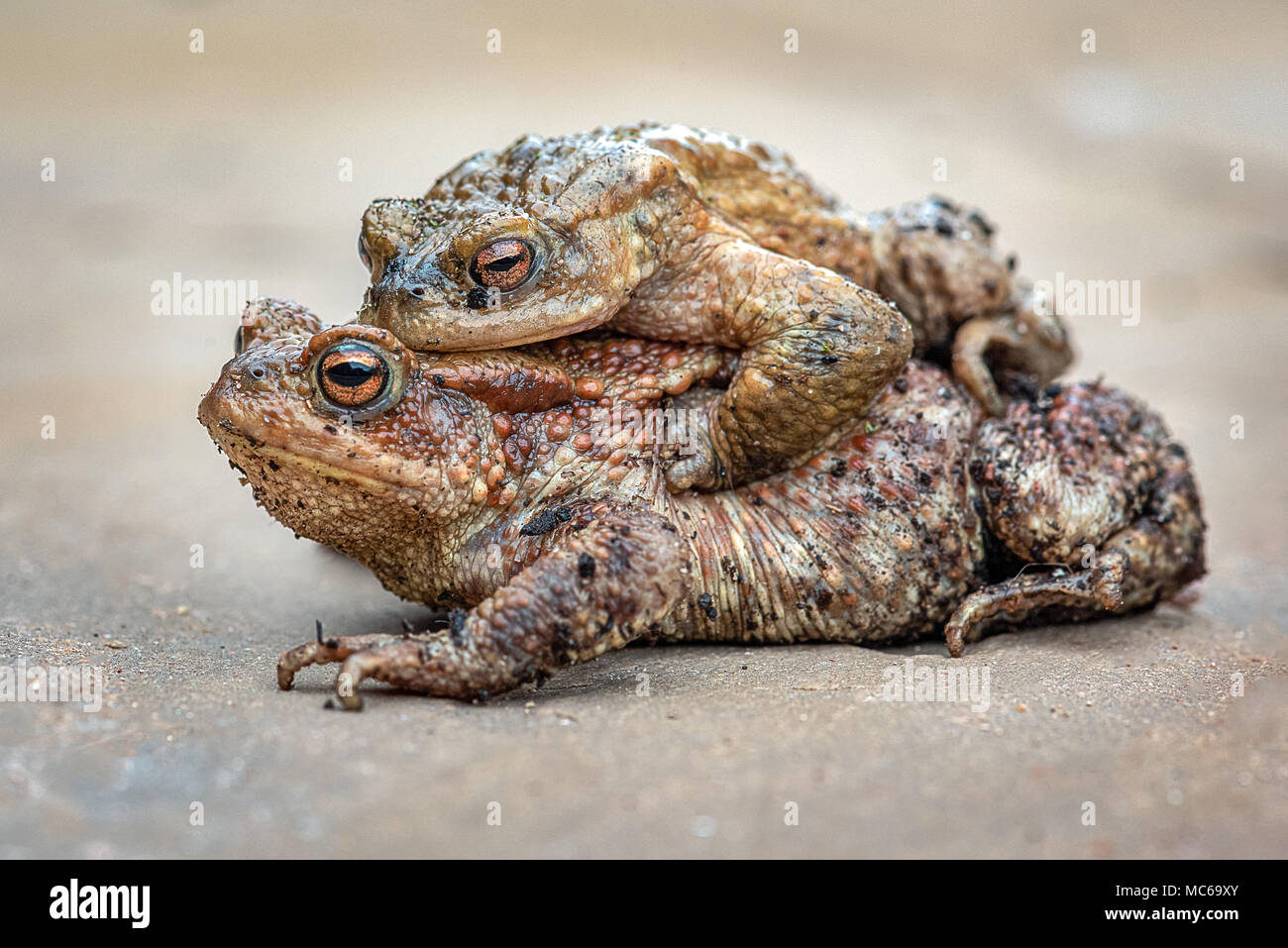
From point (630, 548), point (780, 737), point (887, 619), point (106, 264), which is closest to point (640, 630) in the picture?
point (630, 548)

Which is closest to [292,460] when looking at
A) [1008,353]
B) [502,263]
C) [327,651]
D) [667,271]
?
[327,651]

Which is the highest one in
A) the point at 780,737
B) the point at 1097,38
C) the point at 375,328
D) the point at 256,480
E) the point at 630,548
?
the point at 1097,38

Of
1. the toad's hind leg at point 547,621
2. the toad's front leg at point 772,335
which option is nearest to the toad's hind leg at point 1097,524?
the toad's front leg at point 772,335

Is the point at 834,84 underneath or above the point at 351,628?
above

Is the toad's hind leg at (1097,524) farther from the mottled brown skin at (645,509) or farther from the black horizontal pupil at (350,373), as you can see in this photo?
the black horizontal pupil at (350,373)

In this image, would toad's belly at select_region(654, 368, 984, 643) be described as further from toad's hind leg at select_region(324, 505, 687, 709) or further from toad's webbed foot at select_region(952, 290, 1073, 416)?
toad's hind leg at select_region(324, 505, 687, 709)

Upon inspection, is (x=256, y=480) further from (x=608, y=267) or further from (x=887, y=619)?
(x=887, y=619)
